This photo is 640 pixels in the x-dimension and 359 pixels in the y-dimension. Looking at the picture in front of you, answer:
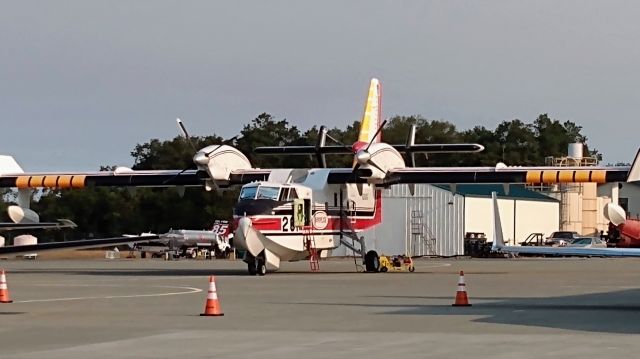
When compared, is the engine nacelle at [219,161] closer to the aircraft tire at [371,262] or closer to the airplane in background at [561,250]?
the aircraft tire at [371,262]

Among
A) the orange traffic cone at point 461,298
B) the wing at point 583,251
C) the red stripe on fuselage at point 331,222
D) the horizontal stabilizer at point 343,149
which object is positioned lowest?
the orange traffic cone at point 461,298

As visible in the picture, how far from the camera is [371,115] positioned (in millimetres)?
42688

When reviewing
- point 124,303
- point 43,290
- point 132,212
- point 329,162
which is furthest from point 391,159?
point 132,212

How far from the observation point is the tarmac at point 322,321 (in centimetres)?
1370

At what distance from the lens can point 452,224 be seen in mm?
72688

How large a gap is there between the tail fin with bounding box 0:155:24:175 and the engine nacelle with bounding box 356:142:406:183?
15.3m

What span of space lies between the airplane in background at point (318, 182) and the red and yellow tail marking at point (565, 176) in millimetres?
34

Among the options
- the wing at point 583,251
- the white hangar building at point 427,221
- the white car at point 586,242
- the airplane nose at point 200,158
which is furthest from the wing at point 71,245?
the white hangar building at point 427,221

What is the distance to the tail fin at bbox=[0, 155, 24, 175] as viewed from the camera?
46.0 meters

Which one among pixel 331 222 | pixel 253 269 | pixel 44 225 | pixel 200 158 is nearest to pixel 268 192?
pixel 253 269

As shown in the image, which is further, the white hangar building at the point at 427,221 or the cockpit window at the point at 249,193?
the white hangar building at the point at 427,221

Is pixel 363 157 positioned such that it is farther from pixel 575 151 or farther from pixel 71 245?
pixel 575 151

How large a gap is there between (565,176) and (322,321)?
77.1ft

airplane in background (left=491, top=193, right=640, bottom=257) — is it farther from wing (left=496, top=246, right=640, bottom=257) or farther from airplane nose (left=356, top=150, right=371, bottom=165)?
airplane nose (left=356, top=150, right=371, bottom=165)
